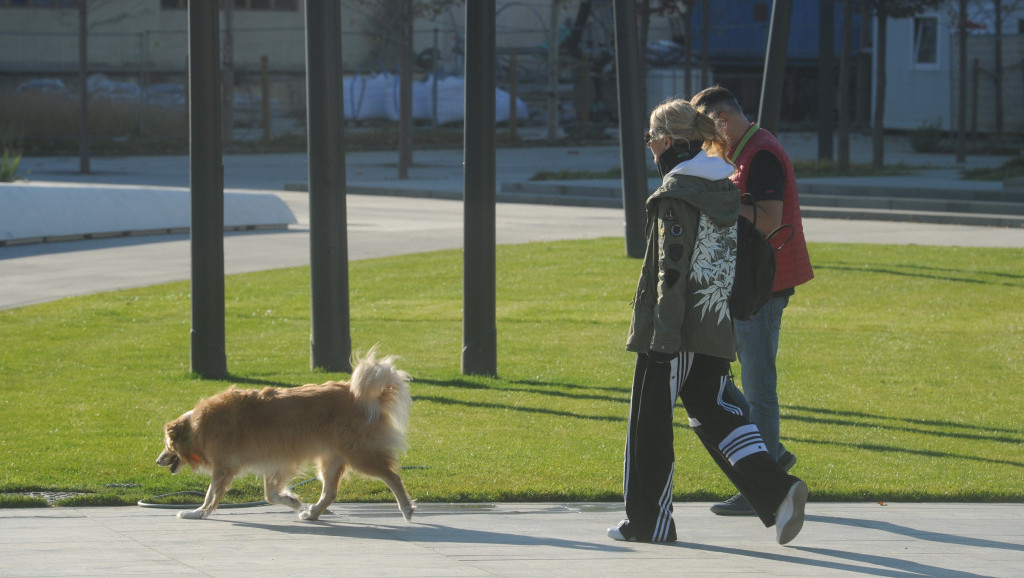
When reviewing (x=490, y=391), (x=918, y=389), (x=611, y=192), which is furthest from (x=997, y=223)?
(x=490, y=391)

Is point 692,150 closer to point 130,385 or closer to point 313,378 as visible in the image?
point 313,378

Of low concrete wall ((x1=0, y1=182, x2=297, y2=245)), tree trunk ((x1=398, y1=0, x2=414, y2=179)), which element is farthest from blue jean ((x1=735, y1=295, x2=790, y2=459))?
tree trunk ((x1=398, y1=0, x2=414, y2=179))

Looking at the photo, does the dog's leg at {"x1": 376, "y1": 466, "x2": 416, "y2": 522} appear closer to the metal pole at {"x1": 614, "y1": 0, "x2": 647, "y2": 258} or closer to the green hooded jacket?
the green hooded jacket

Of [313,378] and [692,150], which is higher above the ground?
[692,150]

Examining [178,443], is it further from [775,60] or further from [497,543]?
[775,60]

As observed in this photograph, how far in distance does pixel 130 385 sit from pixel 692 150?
16.5 feet

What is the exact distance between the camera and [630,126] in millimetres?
14750

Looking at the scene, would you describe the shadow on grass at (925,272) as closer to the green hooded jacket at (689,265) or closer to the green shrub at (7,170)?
the green hooded jacket at (689,265)

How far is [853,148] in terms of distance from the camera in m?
37.3

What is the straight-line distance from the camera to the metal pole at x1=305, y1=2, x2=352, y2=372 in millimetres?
9016

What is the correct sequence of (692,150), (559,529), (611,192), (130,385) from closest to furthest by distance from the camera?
(692,150)
(559,529)
(130,385)
(611,192)

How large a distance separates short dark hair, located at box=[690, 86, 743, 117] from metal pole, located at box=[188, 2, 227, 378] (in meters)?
4.35

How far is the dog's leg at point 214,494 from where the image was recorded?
215 inches

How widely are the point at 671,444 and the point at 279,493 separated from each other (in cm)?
184
